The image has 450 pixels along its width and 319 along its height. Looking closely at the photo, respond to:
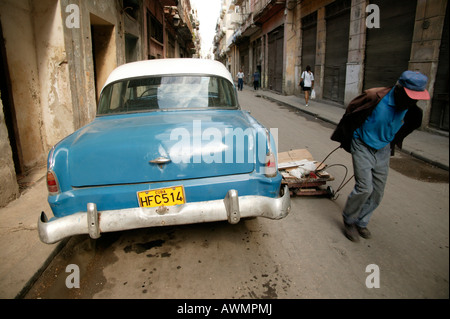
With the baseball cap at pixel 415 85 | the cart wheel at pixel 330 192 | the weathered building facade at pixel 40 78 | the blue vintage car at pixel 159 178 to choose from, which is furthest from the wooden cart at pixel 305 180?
the weathered building facade at pixel 40 78

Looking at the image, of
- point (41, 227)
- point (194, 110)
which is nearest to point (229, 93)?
point (194, 110)

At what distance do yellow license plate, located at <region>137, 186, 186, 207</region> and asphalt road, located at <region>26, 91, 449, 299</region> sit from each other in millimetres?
628

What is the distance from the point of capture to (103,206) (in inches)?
102

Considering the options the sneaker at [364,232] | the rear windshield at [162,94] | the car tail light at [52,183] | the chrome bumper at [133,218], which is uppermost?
the rear windshield at [162,94]

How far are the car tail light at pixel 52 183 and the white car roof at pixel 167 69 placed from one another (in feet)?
5.94

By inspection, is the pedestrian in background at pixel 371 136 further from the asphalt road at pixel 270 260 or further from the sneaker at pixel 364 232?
the asphalt road at pixel 270 260

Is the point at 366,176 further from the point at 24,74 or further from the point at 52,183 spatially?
the point at 24,74

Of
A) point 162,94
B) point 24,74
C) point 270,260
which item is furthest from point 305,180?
point 24,74

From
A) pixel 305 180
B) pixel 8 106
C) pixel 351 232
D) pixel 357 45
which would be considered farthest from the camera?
pixel 357 45

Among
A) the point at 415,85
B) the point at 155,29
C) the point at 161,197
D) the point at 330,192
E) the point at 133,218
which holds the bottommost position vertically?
the point at 330,192

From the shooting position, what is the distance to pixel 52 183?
8.45 feet

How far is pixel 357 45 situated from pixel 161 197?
39.5ft

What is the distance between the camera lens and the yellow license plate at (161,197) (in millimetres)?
2596
